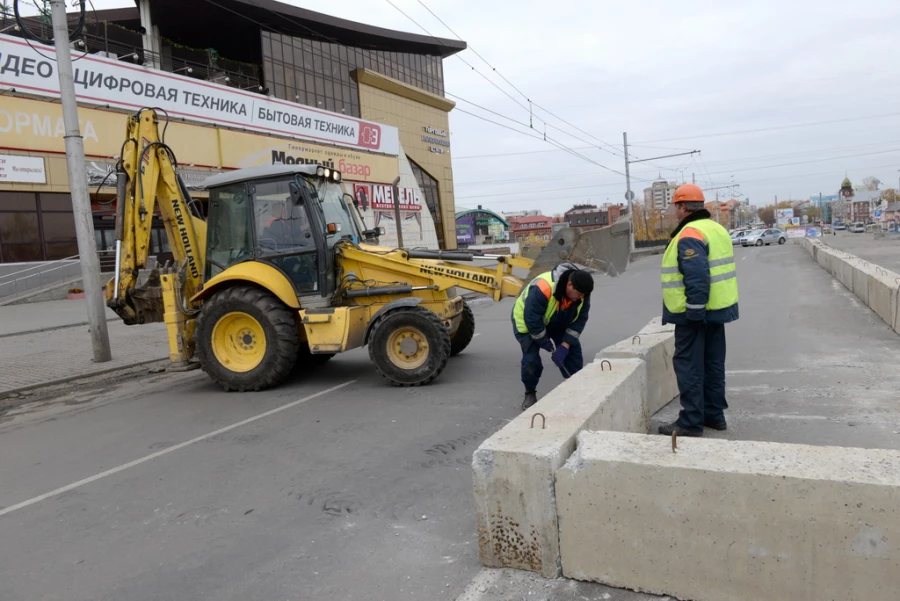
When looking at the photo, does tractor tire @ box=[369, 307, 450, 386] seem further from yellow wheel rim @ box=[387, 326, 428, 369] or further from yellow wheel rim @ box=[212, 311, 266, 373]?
yellow wheel rim @ box=[212, 311, 266, 373]

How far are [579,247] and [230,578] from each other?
6.40 meters

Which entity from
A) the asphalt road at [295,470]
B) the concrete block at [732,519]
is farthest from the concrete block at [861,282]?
the concrete block at [732,519]

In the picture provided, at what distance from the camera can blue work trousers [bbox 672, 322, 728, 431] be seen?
488 centimetres

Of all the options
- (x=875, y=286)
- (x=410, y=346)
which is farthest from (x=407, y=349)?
(x=875, y=286)

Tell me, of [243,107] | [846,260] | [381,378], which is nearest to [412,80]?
[243,107]

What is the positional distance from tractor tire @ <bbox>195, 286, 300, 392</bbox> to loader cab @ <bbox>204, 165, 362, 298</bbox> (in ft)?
1.58

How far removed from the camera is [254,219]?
325 inches

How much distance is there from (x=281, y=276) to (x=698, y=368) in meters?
5.16

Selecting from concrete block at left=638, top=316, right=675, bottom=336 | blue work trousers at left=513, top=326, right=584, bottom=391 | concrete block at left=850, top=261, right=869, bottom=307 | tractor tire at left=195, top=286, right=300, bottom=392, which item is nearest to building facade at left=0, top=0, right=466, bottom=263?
tractor tire at left=195, top=286, right=300, bottom=392

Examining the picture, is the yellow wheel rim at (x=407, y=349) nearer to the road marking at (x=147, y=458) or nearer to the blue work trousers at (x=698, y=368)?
the road marking at (x=147, y=458)

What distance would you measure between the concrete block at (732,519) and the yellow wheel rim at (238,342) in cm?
592

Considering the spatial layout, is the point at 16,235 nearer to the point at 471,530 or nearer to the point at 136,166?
the point at 136,166

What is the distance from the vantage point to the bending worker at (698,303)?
4.71 metres

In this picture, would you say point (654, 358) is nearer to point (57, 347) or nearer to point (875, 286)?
point (875, 286)
